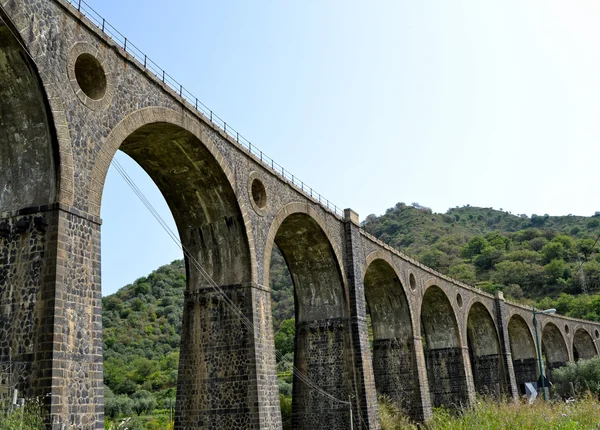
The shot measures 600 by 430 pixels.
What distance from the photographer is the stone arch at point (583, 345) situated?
226 feet

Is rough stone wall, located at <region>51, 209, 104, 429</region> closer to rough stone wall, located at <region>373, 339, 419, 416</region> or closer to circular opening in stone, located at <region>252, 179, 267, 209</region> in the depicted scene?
circular opening in stone, located at <region>252, 179, 267, 209</region>

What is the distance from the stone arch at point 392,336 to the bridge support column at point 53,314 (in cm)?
2343

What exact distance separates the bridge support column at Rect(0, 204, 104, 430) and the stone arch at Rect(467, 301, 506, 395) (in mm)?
39907

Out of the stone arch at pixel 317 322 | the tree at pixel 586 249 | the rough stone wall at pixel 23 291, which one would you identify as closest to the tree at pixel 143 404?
the stone arch at pixel 317 322

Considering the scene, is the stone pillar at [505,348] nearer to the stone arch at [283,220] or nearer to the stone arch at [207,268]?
the stone arch at [283,220]

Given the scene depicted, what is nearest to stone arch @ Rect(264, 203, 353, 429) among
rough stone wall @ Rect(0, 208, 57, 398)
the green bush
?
rough stone wall @ Rect(0, 208, 57, 398)

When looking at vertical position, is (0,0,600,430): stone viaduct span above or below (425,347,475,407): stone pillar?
above

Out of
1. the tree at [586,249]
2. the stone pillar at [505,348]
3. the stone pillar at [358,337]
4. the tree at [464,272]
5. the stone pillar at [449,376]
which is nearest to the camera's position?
the stone pillar at [358,337]

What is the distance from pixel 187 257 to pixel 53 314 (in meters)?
10.0

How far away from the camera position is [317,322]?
29219mm

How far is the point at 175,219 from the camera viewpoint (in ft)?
72.6

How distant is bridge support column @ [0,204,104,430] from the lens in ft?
39.3

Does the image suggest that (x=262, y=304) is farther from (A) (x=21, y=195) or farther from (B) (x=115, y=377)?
(B) (x=115, y=377)

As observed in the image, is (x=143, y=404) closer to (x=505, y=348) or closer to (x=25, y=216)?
(x=505, y=348)
